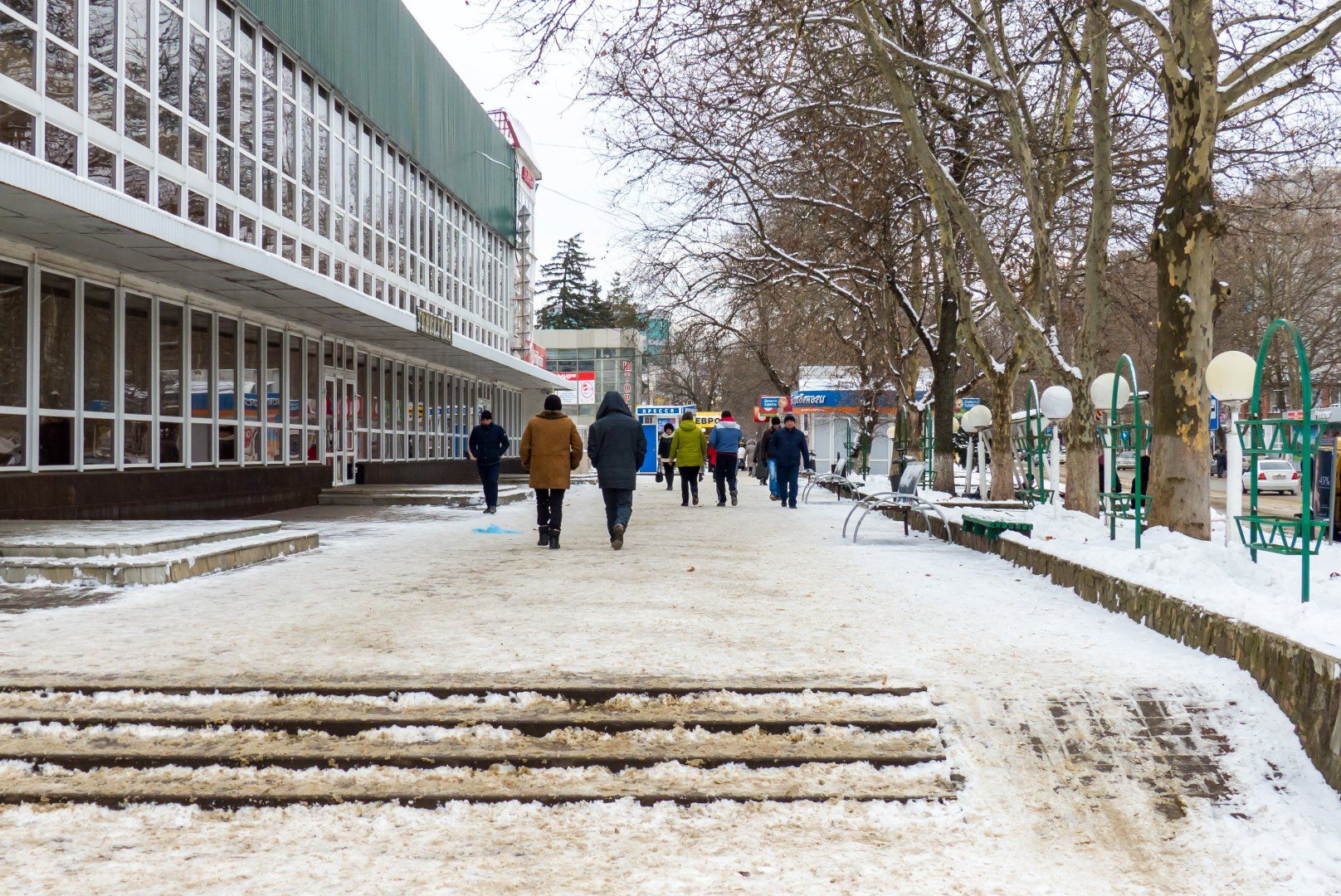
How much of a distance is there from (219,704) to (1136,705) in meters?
4.41

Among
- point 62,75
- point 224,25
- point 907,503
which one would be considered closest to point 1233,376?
point 907,503

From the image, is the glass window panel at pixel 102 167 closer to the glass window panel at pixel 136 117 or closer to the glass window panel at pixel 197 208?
the glass window panel at pixel 136 117

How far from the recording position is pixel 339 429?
2386 cm

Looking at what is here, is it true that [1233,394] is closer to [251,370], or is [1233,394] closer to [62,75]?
[62,75]

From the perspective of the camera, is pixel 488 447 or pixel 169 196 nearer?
pixel 169 196

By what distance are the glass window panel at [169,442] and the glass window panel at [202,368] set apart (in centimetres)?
46

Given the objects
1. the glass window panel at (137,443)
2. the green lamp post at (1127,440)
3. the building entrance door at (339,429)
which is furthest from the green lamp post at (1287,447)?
the building entrance door at (339,429)

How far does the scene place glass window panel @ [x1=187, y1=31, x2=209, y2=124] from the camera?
53.8 ft

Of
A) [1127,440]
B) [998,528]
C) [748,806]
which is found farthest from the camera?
[1127,440]

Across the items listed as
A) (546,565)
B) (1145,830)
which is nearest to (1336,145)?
(546,565)

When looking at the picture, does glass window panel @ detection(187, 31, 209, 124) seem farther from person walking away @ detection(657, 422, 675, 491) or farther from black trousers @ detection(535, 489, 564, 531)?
person walking away @ detection(657, 422, 675, 491)

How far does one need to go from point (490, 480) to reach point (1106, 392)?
380 inches

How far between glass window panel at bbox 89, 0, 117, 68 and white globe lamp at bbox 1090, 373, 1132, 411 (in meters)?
12.1

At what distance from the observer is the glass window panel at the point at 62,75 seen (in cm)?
1280
